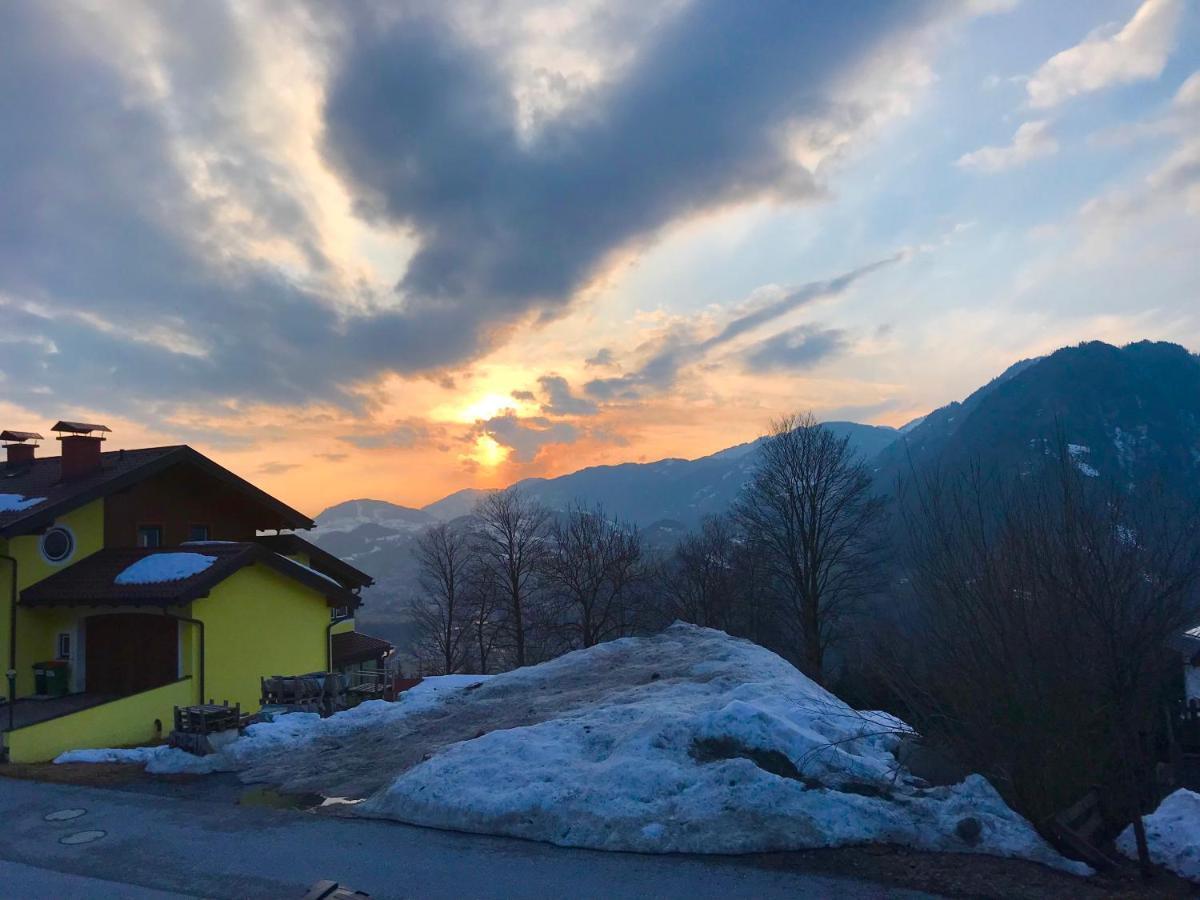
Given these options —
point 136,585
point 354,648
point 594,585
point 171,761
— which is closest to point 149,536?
point 136,585

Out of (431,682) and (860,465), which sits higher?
(860,465)

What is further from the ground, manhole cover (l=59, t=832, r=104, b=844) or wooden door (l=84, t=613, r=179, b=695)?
wooden door (l=84, t=613, r=179, b=695)

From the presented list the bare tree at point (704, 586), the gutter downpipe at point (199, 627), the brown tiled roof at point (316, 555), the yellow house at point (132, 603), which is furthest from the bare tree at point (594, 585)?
the gutter downpipe at point (199, 627)

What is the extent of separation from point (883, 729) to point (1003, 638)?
3.78 meters

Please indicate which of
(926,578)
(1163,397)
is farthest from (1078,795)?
(1163,397)

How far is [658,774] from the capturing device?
880 cm

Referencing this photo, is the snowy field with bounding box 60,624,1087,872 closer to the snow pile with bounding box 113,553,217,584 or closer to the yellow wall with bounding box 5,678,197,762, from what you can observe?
the yellow wall with bounding box 5,678,197,762

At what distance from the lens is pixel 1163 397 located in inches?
4695

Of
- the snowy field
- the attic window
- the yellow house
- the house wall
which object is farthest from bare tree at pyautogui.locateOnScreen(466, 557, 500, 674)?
the snowy field

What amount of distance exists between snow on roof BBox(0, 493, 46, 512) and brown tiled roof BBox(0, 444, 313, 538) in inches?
3.2

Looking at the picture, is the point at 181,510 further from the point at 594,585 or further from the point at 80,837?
the point at 594,585

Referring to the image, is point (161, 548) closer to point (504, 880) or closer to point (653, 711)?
point (653, 711)

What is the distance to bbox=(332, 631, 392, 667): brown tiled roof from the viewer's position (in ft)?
81.9

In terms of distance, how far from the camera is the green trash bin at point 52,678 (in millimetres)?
17422
